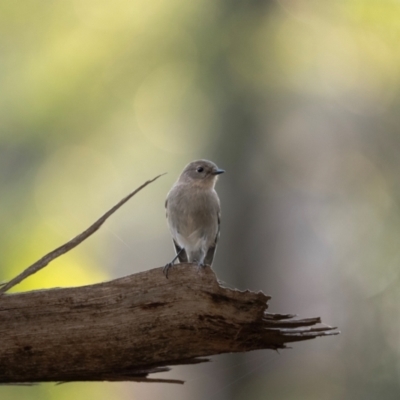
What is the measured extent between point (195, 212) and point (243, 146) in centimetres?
168

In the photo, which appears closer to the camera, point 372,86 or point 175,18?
point 372,86

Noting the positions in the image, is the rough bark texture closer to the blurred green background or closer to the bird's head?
the bird's head

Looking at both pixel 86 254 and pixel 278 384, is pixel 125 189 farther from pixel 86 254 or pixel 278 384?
pixel 278 384

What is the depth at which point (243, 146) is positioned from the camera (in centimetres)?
554

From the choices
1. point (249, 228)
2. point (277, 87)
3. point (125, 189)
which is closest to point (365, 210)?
point (249, 228)

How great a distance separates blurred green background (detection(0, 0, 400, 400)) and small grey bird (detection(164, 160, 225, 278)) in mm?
872

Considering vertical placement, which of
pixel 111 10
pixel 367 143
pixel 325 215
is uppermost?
pixel 111 10

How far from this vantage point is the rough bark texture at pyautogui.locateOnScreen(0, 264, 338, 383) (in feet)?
7.25

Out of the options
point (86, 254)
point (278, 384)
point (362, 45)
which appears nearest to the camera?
point (86, 254)

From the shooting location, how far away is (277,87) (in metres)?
5.71

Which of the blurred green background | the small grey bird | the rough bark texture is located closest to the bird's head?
the small grey bird

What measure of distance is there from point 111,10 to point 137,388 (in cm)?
344

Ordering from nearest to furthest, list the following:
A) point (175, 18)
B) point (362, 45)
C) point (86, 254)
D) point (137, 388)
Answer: point (137, 388), point (86, 254), point (362, 45), point (175, 18)

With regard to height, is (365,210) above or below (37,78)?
below
